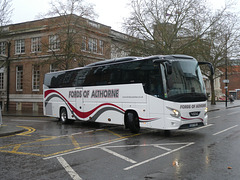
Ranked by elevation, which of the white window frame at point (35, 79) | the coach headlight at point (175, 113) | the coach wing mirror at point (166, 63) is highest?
the white window frame at point (35, 79)

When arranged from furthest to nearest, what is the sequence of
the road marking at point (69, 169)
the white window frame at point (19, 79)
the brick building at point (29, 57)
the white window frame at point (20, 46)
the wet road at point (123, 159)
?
1. the white window frame at point (19, 79)
2. the white window frame at point (20, 46)
3. the brick building at point (29, 57)
4. the wet road at point (123, 159)
5. the road marking at point (69, 169)

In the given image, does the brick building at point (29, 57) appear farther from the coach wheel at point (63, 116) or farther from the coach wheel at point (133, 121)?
the coach wheel at point (133, 121)

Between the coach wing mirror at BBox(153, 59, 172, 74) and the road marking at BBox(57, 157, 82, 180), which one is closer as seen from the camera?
the road marking at BBox(57, 157, 82, 180)

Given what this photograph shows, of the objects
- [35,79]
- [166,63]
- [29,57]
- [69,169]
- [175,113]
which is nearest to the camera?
[69,169]

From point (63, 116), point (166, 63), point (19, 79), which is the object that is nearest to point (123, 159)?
point (166, 63)

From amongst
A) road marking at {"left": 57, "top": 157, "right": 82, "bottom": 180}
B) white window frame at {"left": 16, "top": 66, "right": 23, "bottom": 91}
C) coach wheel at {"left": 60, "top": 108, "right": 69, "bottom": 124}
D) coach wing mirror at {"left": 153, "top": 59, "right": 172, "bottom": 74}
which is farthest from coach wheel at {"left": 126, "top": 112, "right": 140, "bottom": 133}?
white window frame at {"left": 16, "top": 66, "right": 23, "bottom": 91}

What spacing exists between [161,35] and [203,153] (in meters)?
22.8

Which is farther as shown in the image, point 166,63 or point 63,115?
point 63,115

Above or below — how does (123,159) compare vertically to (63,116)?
below

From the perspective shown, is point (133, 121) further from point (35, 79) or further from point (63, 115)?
point (35, 79)

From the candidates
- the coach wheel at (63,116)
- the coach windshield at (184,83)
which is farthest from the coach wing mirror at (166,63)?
the coach wheel at (63,116)

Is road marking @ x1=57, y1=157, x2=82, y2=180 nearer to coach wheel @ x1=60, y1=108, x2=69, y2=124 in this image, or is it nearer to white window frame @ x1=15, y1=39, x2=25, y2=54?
coach wheel @ x1=60, y1=108, x2=69, y2=124

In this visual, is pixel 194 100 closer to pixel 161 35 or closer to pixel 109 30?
pixel 161 35

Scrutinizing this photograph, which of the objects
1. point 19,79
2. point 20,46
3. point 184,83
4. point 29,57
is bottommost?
point 184,83
